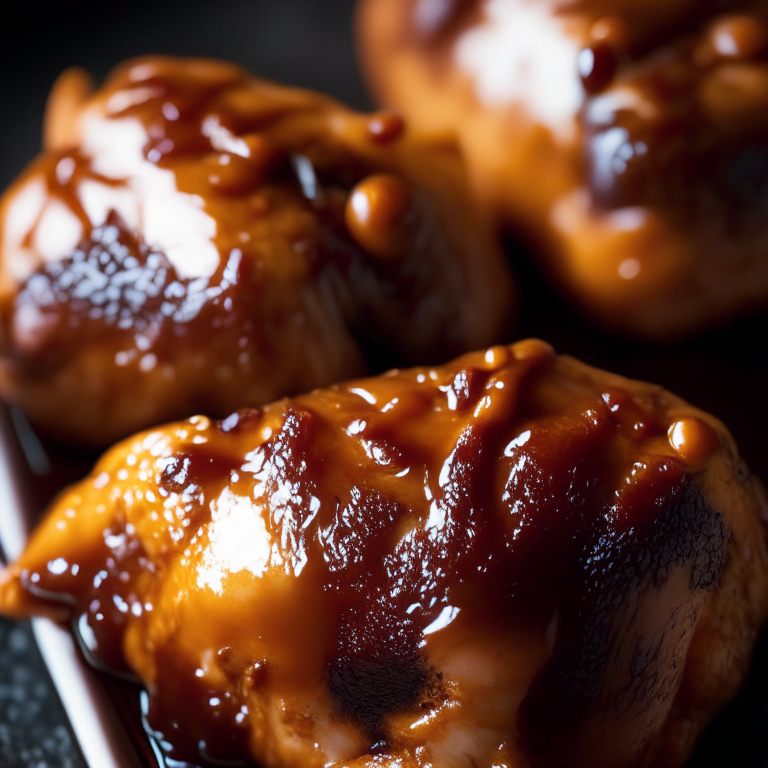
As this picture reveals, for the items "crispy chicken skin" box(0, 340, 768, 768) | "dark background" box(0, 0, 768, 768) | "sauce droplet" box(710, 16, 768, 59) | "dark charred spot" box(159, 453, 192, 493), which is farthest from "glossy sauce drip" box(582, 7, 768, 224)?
"dark charred spot" box(159, 453, 192, 493)

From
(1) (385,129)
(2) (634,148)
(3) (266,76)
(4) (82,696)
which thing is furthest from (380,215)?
(3) (266,76)

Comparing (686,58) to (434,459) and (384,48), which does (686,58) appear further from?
(434,459)

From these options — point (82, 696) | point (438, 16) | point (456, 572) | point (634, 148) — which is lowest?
point (82, 696)

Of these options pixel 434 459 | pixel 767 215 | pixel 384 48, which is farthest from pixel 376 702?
pixel 384 48

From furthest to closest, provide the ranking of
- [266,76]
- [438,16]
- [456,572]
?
[266,76], [438,16], [456,572]

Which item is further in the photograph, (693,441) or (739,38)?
(739,38)

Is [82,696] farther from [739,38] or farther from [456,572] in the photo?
[739,38]
